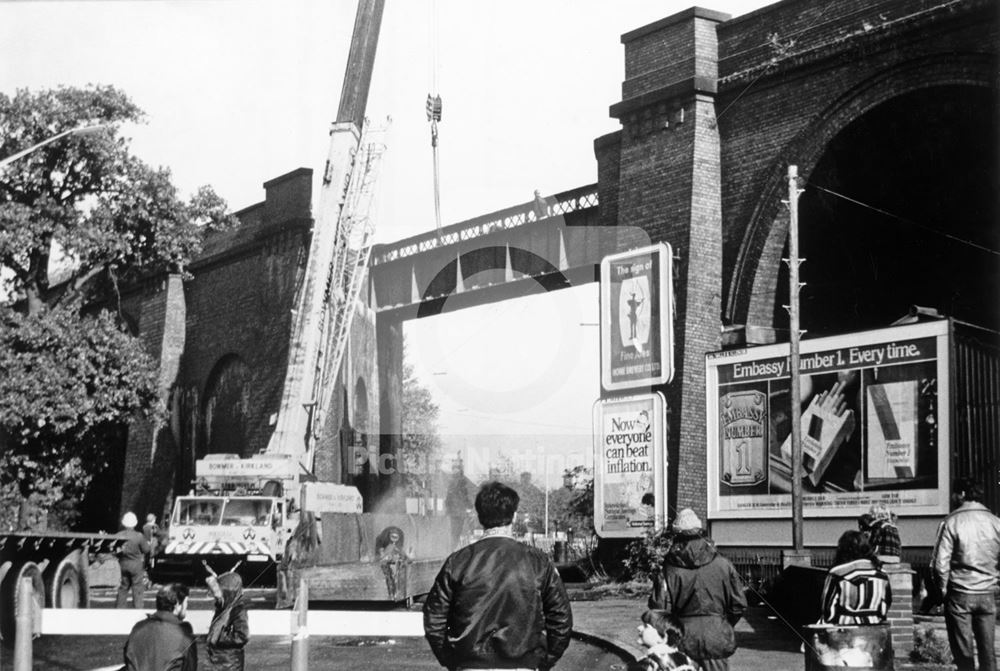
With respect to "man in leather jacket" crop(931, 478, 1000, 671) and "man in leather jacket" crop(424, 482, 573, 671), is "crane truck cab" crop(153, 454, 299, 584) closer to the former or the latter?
"man in leather jacket" crop(931, 478, 1000, 671)

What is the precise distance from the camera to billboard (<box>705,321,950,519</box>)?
19.5 m

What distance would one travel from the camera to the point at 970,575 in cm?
906

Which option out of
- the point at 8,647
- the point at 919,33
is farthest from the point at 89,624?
the point at 919,33

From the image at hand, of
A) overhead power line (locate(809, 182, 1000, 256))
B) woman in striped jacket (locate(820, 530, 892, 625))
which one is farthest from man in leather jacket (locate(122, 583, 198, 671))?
overhead power line (locate(809, 182, 1000, 256))

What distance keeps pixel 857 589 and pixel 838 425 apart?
1355cm

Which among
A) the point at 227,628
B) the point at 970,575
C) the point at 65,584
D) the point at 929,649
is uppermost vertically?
the point at 970,575

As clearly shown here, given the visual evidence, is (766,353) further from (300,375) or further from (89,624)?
(89,624)

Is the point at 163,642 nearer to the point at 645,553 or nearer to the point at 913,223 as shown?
the point at 645,553

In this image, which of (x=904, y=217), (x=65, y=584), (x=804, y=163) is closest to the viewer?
(x=65, y=584)

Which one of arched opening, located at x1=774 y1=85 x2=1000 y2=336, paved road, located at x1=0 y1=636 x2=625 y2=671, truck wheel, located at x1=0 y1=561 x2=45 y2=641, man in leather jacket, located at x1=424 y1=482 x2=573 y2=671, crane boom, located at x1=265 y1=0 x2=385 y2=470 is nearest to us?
→ man in leather jacket, located at x1=424 y1=482 x2=573 y2=671

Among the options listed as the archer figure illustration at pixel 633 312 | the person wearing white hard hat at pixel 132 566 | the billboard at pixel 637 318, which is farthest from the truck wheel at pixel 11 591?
the archer figure illustration at pixel 633 312

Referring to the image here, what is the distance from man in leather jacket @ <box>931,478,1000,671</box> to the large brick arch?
1262cm

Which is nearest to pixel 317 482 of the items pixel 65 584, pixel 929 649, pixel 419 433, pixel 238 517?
pixel 238 517

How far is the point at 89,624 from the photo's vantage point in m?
13.6
